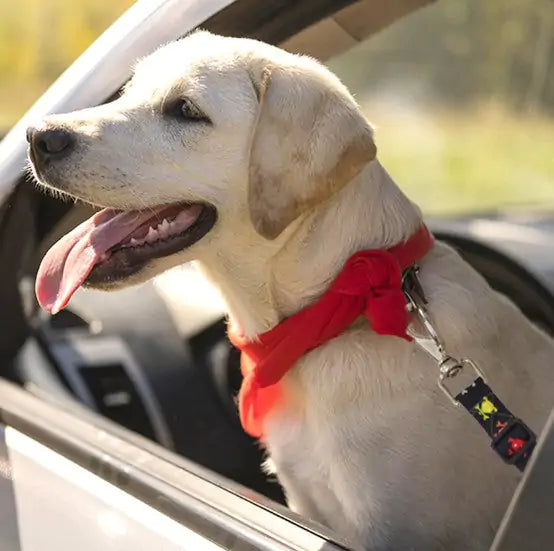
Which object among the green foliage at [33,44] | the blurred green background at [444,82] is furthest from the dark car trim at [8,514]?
the green foliage at [33,44]

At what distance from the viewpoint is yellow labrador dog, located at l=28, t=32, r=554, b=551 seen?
1.80 meters

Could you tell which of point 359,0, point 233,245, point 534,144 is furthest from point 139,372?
point 534,144

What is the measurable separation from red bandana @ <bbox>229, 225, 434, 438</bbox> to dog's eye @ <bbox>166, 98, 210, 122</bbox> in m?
0.39

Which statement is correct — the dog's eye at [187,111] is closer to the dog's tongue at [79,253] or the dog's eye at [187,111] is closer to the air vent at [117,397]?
the dog's tongue at [79,253]

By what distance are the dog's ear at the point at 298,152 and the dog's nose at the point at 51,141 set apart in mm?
332

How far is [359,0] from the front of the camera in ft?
6.91

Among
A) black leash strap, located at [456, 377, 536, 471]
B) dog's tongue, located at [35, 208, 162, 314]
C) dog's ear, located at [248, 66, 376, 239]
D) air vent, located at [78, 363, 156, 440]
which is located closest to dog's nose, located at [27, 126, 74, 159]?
dog's tongue, located at [35, 208, 162, 314]

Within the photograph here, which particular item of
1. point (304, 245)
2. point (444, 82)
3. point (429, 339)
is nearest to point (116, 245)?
point (304, 245)

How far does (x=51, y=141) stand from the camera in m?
1.81

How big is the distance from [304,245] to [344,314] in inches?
6.5

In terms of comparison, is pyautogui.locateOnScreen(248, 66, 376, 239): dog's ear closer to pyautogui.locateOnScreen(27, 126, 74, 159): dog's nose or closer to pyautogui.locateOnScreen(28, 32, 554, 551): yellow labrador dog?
pyautogui.locateOnScreen(28, 32, 554, 551): yellow labrador dog

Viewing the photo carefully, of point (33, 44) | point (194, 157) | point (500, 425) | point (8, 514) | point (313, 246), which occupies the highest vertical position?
point (194, 157)

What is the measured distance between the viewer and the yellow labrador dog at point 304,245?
1800mm

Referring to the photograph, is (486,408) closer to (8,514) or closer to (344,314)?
(344,314)
